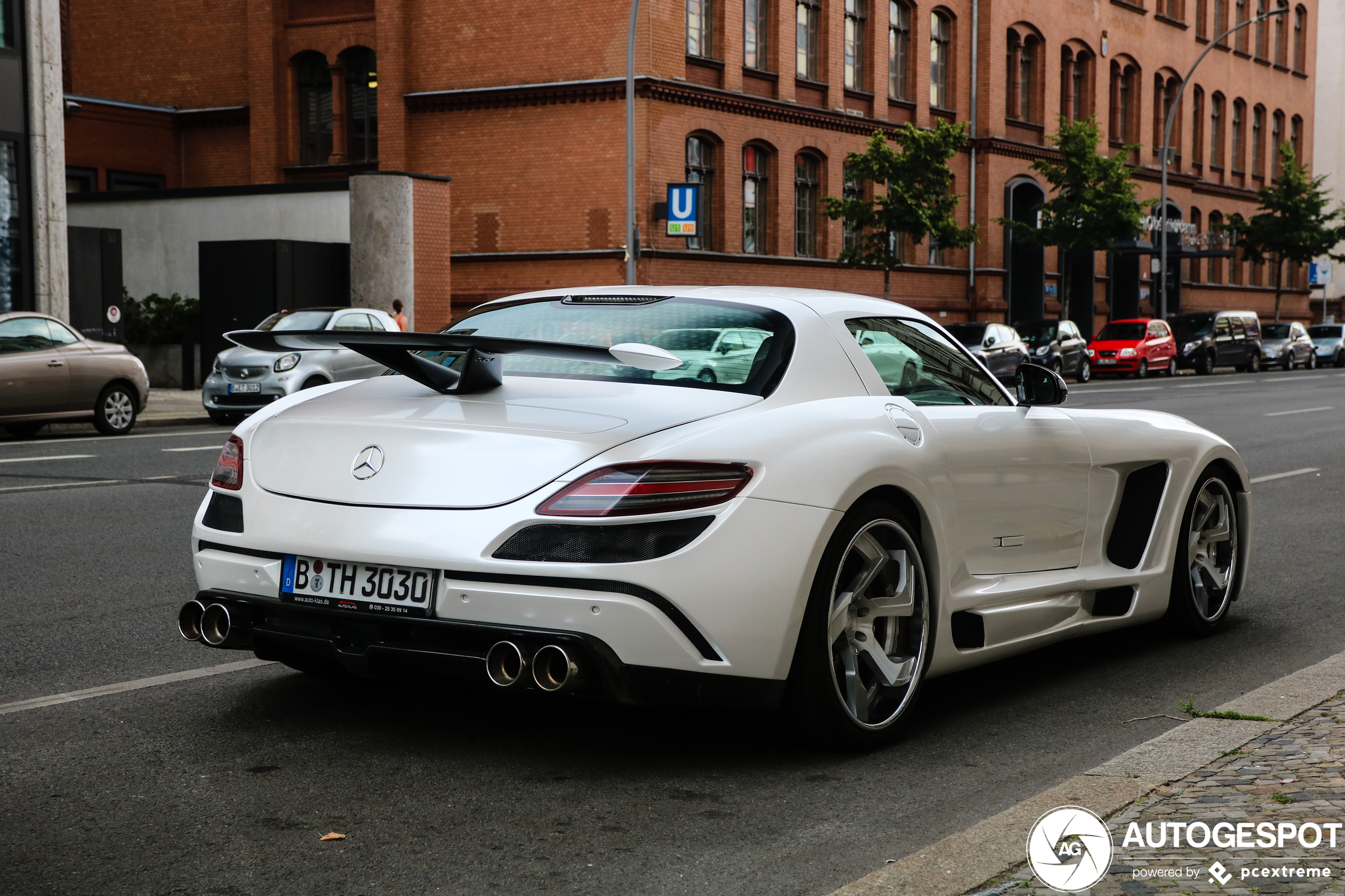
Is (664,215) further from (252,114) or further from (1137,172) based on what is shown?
(1137,172)

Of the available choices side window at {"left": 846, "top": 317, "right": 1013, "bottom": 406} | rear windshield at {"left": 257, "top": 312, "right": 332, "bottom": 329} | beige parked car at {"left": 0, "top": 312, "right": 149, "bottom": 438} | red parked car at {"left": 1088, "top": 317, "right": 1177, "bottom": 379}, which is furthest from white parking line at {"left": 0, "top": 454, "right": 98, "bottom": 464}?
red parked car at {"left": 1088, "top": 317, "right": 1177, "bottom": 379}

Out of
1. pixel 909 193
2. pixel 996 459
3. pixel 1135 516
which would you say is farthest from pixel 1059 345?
pixel 996 459

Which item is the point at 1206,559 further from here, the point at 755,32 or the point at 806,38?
the point at 806,38

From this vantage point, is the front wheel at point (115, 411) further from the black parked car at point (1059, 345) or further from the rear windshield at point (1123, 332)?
the rear windshield at point (1123, 332)

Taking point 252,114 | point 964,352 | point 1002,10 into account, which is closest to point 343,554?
point 964,352

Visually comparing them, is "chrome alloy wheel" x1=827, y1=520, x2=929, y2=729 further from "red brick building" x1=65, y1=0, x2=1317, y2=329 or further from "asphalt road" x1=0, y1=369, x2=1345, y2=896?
"red brick building" x1=65, y1=0, x2=1317, y2=329

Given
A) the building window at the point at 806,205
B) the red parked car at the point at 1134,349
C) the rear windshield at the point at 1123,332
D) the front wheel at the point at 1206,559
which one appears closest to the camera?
the front wheel at the point at 1206,559

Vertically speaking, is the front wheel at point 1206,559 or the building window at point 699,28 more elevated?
the building window at point 699,28

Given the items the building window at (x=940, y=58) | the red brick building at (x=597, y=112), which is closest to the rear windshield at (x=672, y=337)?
the red brick building at (x=597, y=112)

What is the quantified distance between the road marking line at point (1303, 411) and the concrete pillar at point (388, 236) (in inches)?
616

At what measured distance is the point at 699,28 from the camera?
35062 millimetres

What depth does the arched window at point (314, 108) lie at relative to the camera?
125ft

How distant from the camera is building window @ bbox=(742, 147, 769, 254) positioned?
3659 cm

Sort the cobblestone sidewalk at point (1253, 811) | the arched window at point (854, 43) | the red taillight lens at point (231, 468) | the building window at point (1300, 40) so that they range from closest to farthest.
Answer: the cobblestone sidewalk at point (1253, 811) < the red taillight lens at point (231, 468) < the arched window at point (854, 43) < the building window at point (1300, 40)
